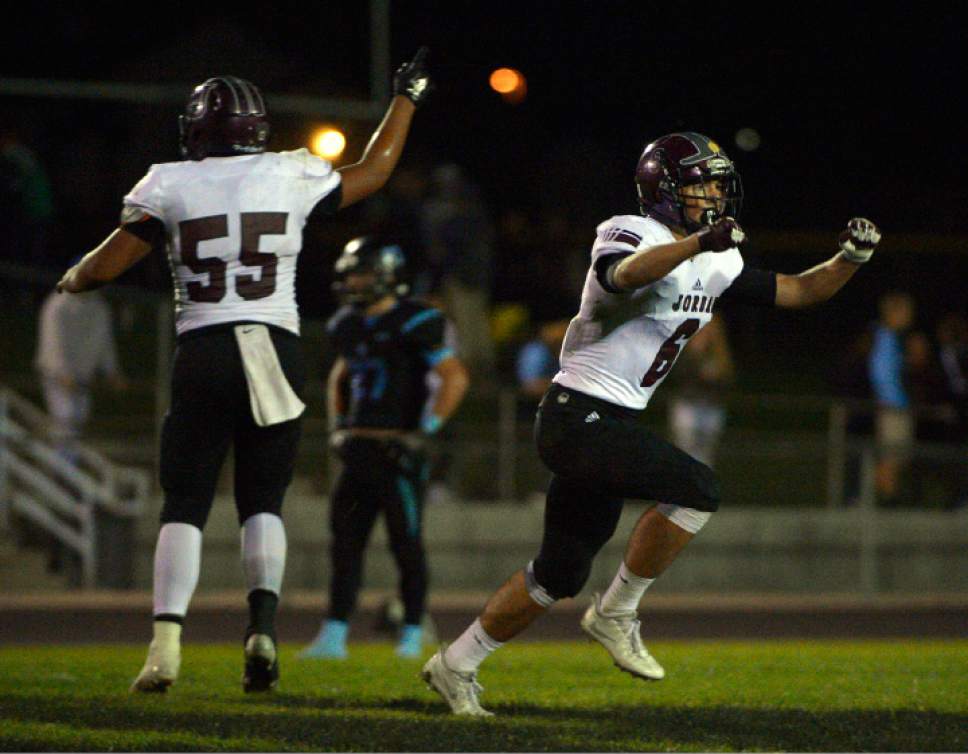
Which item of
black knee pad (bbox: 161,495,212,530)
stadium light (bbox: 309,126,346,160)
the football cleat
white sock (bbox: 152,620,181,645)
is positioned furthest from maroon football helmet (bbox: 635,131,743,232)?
stadium light (bbox: 309,126,346,160)

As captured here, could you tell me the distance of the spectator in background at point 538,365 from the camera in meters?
14.9

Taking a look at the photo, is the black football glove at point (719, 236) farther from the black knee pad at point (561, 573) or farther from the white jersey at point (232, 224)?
the white jersey at point (232, 224)

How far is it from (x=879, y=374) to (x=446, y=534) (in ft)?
12.9

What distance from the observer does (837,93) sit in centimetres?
2480

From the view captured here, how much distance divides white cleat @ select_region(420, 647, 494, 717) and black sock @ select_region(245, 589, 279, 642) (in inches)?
23.4

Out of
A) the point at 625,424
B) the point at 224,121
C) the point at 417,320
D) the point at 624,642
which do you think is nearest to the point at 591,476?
the point at 625,424

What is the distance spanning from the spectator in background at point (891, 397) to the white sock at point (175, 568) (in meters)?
9.64

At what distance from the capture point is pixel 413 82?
21.9 ft

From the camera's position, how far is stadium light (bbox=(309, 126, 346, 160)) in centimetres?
1319

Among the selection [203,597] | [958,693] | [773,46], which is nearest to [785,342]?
[773,46]

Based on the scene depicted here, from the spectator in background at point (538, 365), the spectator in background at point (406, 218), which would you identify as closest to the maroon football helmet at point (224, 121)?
the spectator in background at point (538, 365)

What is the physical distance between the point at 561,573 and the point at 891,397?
32.8 ft

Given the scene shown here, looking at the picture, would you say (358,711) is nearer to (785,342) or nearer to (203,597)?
(203,597)

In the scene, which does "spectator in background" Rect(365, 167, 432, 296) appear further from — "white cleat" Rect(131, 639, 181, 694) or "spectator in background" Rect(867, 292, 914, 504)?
"white cleat" Rect(131, 639, 181, 694)
